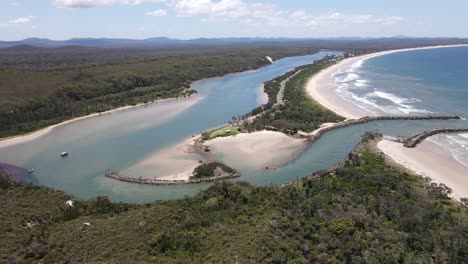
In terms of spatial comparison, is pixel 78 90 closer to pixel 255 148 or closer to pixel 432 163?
pixel 255 148

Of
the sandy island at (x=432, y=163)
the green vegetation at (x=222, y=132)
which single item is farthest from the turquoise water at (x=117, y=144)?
the sandy island at (x=432, y=163)

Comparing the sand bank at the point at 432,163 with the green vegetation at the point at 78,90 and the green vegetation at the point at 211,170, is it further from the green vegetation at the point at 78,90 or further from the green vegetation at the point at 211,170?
the green vegetation at the point at 78,90

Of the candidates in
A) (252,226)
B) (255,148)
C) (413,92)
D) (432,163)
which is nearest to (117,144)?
(255,148)

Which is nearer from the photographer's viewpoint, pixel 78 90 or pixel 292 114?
pixel 292 114

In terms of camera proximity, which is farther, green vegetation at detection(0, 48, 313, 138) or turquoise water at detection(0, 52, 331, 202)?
green vegetation at detection(0, 48, 313, 138)

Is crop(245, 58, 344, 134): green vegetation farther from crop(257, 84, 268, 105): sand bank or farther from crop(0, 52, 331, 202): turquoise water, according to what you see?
crop(0, 52, 331, 202): turquoise water

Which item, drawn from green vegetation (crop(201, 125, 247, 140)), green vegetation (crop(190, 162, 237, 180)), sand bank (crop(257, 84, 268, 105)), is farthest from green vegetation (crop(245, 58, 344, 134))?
green vegetation (crop(190, 162, 237, 180))
